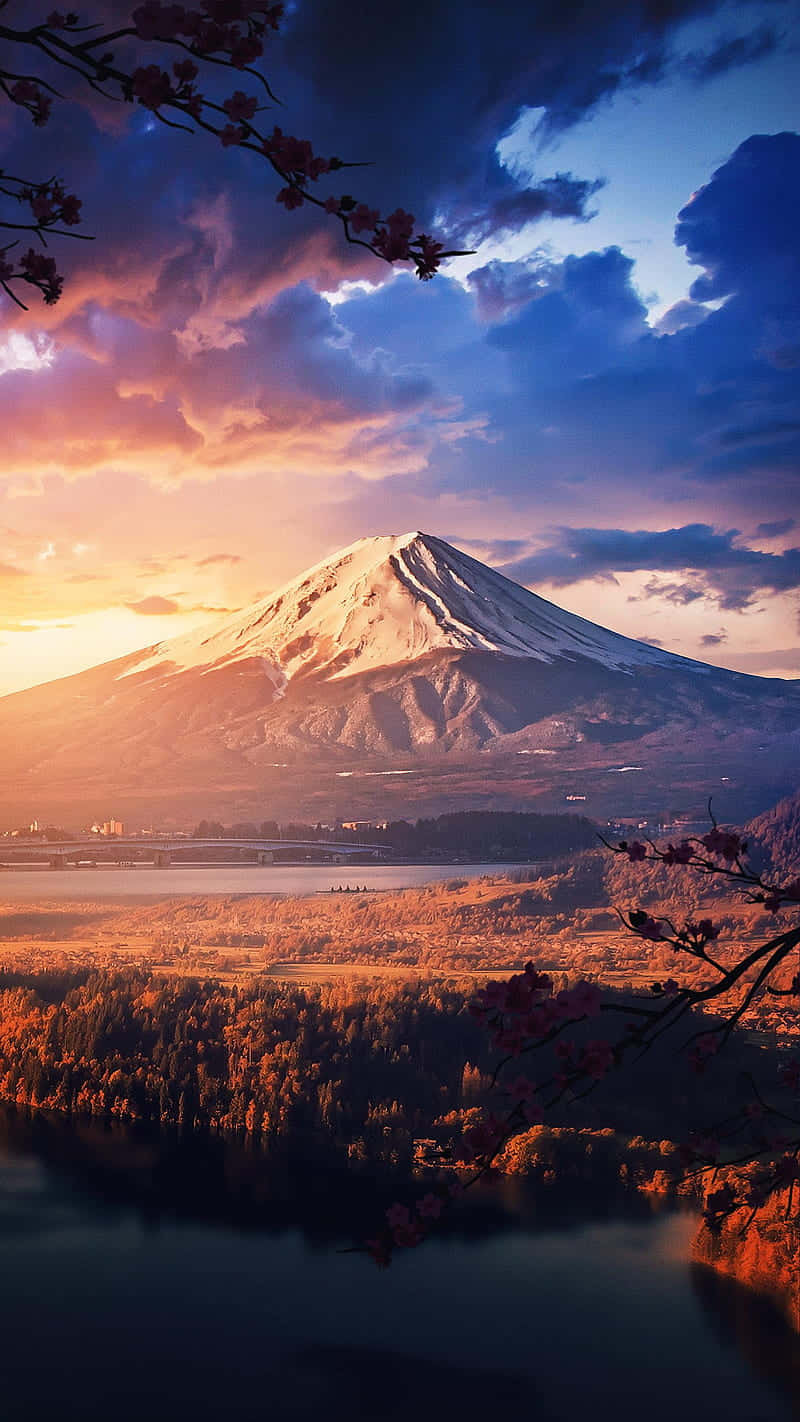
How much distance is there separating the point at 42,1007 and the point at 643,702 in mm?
53387

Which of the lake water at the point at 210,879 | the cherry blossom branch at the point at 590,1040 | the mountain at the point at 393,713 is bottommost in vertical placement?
the lake water at the point at 210,879

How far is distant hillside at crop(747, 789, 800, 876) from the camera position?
43.7m

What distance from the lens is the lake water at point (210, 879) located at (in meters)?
49.2

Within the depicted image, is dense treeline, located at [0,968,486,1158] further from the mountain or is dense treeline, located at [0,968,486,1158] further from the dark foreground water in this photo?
the mountain

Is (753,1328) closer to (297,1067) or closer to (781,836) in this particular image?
(297,1067)

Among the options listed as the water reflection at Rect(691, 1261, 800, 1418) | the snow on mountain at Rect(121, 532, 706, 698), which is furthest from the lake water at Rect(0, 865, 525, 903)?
the water reflection at Rect(691, 1261, 800, 1418)

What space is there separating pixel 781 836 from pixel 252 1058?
26.9 metres

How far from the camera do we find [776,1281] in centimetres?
1714

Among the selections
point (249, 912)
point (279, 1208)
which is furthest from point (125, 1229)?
point (249, 912)

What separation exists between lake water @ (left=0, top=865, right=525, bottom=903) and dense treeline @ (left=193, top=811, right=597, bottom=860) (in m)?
0.84

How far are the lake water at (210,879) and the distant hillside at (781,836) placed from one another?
469 inches

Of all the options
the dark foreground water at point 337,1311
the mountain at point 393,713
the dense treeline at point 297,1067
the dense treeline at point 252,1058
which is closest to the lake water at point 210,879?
the mountain at point 393,713

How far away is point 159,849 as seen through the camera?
172 ft

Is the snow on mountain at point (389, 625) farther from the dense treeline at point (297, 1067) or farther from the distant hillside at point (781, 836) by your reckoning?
the dense treeline at point (297, 1067)
